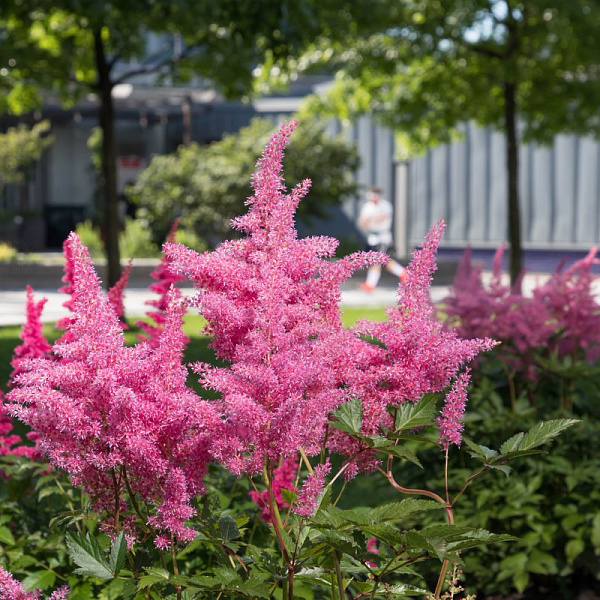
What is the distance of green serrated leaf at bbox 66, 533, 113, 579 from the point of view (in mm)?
2023

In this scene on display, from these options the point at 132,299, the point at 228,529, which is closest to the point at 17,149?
the point at 132,299

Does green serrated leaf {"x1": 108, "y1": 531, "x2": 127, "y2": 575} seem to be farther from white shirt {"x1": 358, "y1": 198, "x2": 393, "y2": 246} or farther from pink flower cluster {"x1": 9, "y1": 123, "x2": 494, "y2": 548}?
white shirt {"x1": 358, "y1": 198, "x2": 393, "y2": 246}

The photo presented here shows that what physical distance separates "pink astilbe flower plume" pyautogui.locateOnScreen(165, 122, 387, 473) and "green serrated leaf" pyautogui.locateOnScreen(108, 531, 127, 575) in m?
0.27

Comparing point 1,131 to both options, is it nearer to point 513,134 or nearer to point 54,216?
point 54,216

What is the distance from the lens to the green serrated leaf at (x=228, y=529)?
2.17 m

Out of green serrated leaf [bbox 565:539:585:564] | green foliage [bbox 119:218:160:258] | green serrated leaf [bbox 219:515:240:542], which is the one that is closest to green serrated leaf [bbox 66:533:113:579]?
green serrated leaf [bbox 219:515:240:542]

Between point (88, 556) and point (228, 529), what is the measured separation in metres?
0.30

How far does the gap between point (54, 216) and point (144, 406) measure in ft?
111

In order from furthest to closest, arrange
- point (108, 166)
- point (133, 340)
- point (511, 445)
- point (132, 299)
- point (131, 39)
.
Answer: point (132, 299) → point (108, 166) → point (131, 39) → point (133, 340) → point (511, 445)

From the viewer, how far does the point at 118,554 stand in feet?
6.63

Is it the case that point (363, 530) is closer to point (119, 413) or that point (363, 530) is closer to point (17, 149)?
point (119, 413)

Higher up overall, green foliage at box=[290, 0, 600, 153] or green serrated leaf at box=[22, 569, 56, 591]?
green foliage at box=[290, 0, 600, 153]

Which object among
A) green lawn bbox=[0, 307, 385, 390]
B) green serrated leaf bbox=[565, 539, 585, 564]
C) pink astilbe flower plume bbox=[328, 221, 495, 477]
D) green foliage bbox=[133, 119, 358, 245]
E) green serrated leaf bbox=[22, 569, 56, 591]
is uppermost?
→ green foliage bbox=[133, 119, 358, 245]

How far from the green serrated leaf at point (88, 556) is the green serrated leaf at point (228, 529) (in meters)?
0.26
